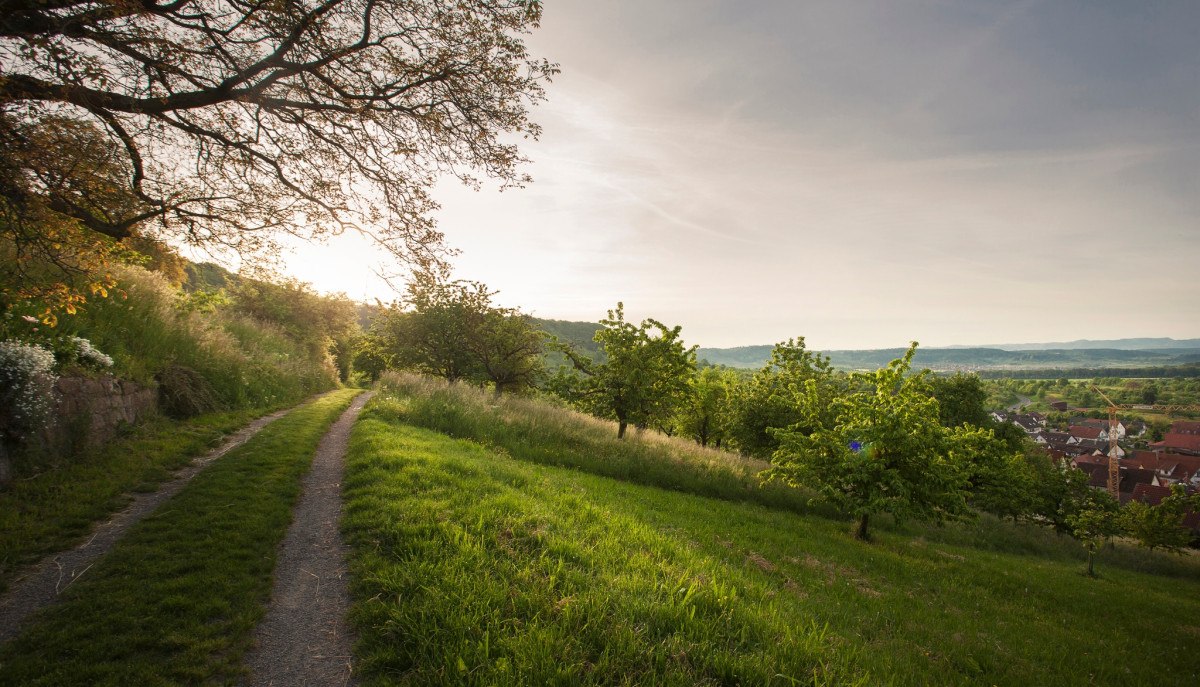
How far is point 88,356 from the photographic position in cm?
980

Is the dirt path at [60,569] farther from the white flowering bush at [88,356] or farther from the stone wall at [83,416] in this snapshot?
the white flowering bush at [88,356]

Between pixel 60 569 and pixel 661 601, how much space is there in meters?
7.19

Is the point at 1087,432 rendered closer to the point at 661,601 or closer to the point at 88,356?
the point at 661,601

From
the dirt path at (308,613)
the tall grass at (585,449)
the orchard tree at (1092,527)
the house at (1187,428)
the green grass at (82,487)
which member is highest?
the green grass at (82,487)

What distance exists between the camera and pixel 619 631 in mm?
3973

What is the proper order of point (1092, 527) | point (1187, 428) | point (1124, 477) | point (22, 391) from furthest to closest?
point (1187, 428) < point (1124, 477) < point (1092, 527) < point (22, 391)

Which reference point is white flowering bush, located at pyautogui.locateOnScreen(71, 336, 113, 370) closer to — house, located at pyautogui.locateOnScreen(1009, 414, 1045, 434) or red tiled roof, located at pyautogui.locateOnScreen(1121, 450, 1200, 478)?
red tiled roof, located at pyautogui.locateOnScreen(1121, 450, 1200, 478)

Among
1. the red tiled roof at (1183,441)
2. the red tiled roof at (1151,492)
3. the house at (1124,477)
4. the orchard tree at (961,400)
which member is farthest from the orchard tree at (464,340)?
the red tiled roof at (1183,441)

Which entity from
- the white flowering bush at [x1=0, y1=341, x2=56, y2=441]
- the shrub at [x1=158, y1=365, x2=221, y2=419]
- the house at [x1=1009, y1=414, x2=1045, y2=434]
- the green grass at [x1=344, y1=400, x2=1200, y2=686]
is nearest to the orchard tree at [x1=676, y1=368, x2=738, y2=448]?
the green grass at [x1=344, y1=400, x2=1200, y2=686]

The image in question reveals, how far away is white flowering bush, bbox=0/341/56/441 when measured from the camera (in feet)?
24.4

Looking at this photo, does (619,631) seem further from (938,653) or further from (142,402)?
(142,402)

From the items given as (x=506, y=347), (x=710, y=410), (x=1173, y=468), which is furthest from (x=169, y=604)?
(x=1173, y=468)

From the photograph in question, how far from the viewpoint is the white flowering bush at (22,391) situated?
7434mm

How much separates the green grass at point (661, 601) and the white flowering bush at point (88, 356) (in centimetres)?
561
